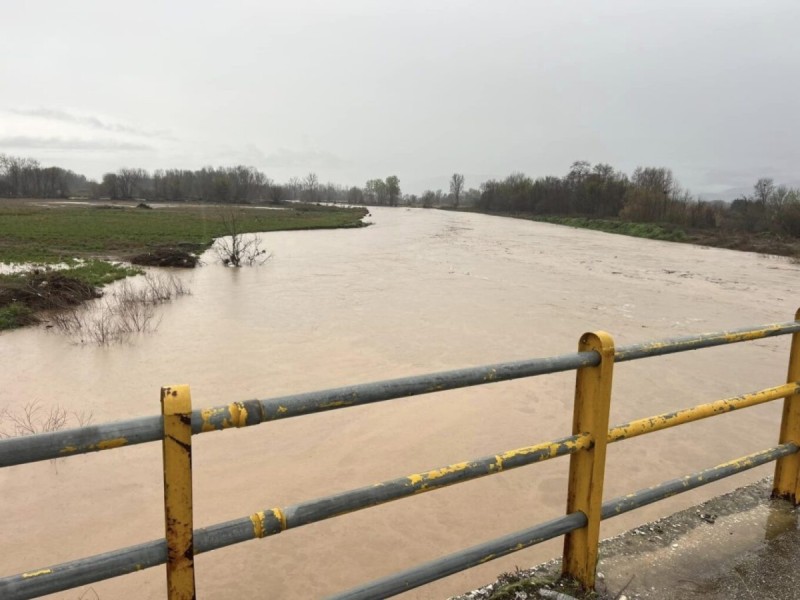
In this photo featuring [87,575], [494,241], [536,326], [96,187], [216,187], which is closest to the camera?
[87,575]

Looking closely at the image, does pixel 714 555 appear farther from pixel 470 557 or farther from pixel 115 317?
pixel 115 317

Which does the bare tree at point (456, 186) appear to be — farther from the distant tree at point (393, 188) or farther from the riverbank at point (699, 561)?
the riverbank at point (699, 561)

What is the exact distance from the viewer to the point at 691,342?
246cm

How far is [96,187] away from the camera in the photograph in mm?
119438

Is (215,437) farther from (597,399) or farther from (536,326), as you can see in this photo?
(536,326)

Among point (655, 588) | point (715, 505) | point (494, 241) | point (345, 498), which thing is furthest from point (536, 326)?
point (494, 241)

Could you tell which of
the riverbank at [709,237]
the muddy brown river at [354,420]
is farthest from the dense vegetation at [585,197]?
the muddy brown river at [354,420]

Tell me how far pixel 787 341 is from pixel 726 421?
21.6 ft

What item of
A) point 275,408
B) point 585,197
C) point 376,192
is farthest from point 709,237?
point 376,192

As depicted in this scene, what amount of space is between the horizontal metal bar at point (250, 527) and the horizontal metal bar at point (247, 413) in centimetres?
27

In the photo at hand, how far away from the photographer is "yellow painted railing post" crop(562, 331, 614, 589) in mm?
2174

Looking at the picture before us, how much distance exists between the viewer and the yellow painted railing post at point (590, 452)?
2174 millimetres

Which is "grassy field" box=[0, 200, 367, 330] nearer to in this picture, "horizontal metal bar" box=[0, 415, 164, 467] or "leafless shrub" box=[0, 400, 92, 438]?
"leafless shrub" box=[0, 400, 92, 438]

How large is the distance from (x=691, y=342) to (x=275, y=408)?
72.7 inches
